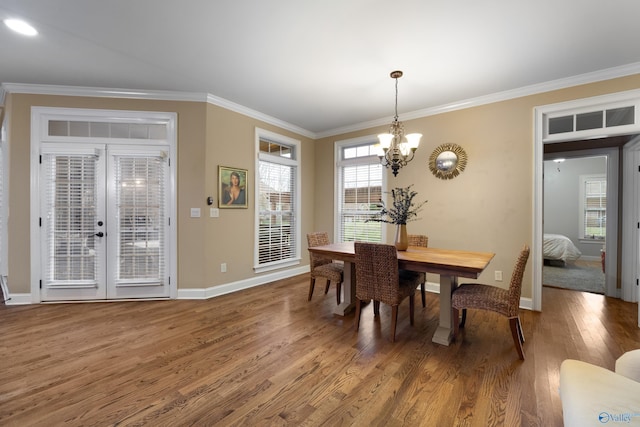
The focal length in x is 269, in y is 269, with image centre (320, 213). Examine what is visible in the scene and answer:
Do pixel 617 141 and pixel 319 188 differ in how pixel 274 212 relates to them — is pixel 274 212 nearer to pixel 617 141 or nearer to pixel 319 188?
pixel 319 188

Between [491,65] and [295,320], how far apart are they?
3405mm

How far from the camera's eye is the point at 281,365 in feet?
6.86

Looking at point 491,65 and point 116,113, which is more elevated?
point 491,65

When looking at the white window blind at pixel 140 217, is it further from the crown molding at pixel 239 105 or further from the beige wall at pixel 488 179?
the beige wall at pixel 488 179

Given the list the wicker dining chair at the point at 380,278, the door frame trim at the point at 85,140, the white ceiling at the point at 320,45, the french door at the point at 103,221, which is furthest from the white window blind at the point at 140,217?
the wicker dining chair at the point at 380,278

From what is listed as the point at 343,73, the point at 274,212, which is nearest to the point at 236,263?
the point at 274,212

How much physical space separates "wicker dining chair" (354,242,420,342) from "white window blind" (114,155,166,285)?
2684 millimetres

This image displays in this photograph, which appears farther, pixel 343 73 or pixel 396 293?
pixel 343 73

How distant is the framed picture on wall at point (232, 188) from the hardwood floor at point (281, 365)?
1.48 meters

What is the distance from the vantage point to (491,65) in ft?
9.22

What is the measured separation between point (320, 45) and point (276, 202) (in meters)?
2.74

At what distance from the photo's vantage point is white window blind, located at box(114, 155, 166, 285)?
11.6 feet

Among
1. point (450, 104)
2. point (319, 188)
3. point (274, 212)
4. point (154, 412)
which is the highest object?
point (450, 104)

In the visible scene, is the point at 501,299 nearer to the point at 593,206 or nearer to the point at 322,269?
the point at 322,269
